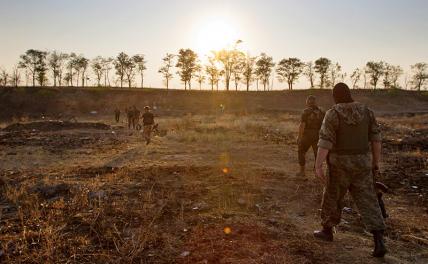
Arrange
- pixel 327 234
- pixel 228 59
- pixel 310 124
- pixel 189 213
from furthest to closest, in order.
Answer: pixel 228 59 → pixel 310 124 → pixel 189 213 → pixel 327 234

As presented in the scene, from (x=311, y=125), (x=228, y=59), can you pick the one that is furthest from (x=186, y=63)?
(x=311, y=125)

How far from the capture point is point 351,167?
484 centimetres

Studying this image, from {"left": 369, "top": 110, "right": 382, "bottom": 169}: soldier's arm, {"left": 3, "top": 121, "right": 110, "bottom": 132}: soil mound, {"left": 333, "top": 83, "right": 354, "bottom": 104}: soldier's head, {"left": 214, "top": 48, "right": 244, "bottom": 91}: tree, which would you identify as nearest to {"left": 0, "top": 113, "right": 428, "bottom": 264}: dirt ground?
{"left": 369, "top": 110, "right": 382, "bottom": 169}: soldier's arm

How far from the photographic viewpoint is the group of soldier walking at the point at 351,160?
15.8 feet

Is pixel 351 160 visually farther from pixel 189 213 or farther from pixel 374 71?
pixel 374 71

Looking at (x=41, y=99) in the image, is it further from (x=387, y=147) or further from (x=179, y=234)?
(x=179, y=234)

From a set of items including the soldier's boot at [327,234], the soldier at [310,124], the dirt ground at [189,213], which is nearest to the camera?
the dirt ground at [189,213]

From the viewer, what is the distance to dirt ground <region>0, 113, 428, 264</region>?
4668 millimetres

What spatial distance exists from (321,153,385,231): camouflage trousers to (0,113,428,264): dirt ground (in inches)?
18.1

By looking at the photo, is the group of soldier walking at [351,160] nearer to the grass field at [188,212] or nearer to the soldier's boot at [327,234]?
the soldier's boot at [327,234]

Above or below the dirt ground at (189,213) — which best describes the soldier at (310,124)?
above

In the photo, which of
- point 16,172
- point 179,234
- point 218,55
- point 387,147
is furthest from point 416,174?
point 218,55

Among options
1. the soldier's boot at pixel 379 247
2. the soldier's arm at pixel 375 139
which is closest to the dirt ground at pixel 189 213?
the soldier's boot at pixel 379 247

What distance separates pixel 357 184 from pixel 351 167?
0.22 m
